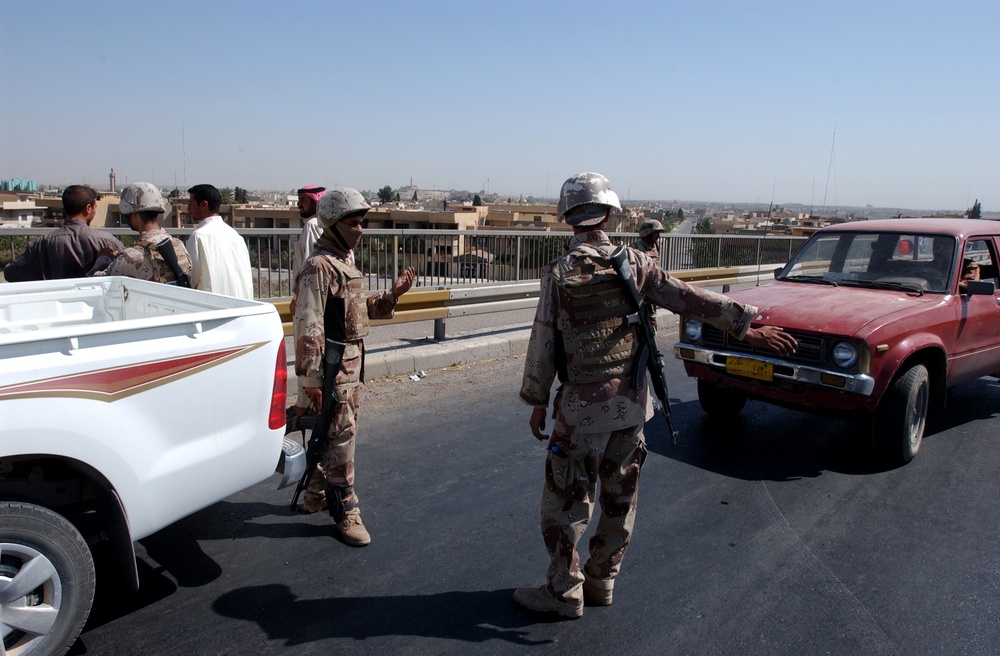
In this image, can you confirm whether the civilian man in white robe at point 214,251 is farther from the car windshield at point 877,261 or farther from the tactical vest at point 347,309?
the car windshield at point 877,261

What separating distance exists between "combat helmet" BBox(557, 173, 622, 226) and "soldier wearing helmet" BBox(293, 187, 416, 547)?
41.7 inches

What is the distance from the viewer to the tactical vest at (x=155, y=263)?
4.77 m

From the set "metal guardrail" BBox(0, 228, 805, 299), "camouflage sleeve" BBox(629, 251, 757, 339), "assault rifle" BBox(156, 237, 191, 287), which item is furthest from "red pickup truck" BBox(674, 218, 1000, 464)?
"assault rifle" BBox(156, 237, 191, 287)

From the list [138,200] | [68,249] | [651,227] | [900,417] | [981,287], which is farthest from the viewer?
[651,227]

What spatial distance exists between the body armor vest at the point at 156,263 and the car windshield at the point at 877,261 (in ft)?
16.7

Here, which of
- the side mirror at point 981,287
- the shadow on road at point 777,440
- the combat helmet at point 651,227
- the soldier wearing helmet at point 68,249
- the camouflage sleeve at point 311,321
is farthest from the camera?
the combat helmet at point 651,227

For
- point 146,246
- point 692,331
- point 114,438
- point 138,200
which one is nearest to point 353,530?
point 114,438

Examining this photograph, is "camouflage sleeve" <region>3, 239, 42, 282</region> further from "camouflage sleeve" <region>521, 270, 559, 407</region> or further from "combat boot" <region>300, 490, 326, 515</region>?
"camouflage sleeve" <region>521, 270, 559, 407</region>

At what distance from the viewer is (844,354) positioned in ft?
16.6

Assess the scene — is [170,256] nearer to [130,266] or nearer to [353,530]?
[130,266]

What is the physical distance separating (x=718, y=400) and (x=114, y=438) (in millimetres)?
4860

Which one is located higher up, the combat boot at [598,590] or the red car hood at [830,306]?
the red car hood at [830,306]

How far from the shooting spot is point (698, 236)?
43.0 feet

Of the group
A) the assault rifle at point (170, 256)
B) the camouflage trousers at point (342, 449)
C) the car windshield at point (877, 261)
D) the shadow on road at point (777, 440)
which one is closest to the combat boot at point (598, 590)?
the camouflage trousers at point (342, 449)
